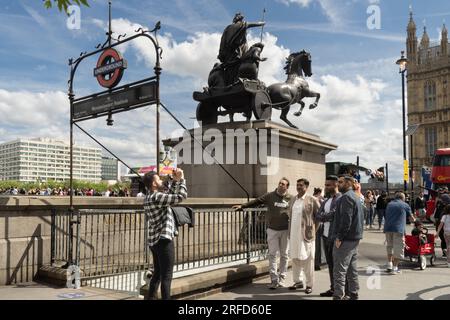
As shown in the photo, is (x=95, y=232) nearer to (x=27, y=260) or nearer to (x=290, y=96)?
(x=27, y=260)

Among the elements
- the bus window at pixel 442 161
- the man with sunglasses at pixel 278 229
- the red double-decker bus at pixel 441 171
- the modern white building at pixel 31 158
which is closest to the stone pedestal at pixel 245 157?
the man with sunglasses at pixel 278 229

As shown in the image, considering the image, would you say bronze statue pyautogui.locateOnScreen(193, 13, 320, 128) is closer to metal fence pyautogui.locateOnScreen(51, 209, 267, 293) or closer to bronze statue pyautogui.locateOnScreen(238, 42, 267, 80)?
bronze statue pyautogui.locateOnScreen(238, 42, 267, 80)

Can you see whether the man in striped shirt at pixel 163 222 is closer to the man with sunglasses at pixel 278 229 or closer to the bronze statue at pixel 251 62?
the man with sunglasses at pixel 278 229

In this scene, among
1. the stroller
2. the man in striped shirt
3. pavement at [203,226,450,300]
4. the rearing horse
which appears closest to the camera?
the man in striped shirt

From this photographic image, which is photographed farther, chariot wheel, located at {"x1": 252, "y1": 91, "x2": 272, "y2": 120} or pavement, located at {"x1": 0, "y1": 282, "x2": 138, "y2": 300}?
chariot wheel, located at {"x1": 252, "y1": 91, "x2": 272, "y2": 120}

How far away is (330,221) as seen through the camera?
713 centimetres

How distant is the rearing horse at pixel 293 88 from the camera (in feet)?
44.1

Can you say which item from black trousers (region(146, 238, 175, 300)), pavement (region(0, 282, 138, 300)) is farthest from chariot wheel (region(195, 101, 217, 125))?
black trousers (region(146, 238, 175, 300))

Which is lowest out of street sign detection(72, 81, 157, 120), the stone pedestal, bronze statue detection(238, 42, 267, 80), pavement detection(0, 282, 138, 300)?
pavement detection(0, 282, 138, 300)

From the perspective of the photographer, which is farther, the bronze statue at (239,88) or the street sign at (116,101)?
the bronze statue at (239,88)

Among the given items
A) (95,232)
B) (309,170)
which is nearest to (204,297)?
(95,232)

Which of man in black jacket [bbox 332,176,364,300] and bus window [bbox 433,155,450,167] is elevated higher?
bus window [bbox 433,155,450,167]

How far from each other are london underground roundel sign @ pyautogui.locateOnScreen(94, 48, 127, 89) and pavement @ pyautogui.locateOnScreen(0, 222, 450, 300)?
3764 mm

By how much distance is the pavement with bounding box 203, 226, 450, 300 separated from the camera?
7.03 metres
